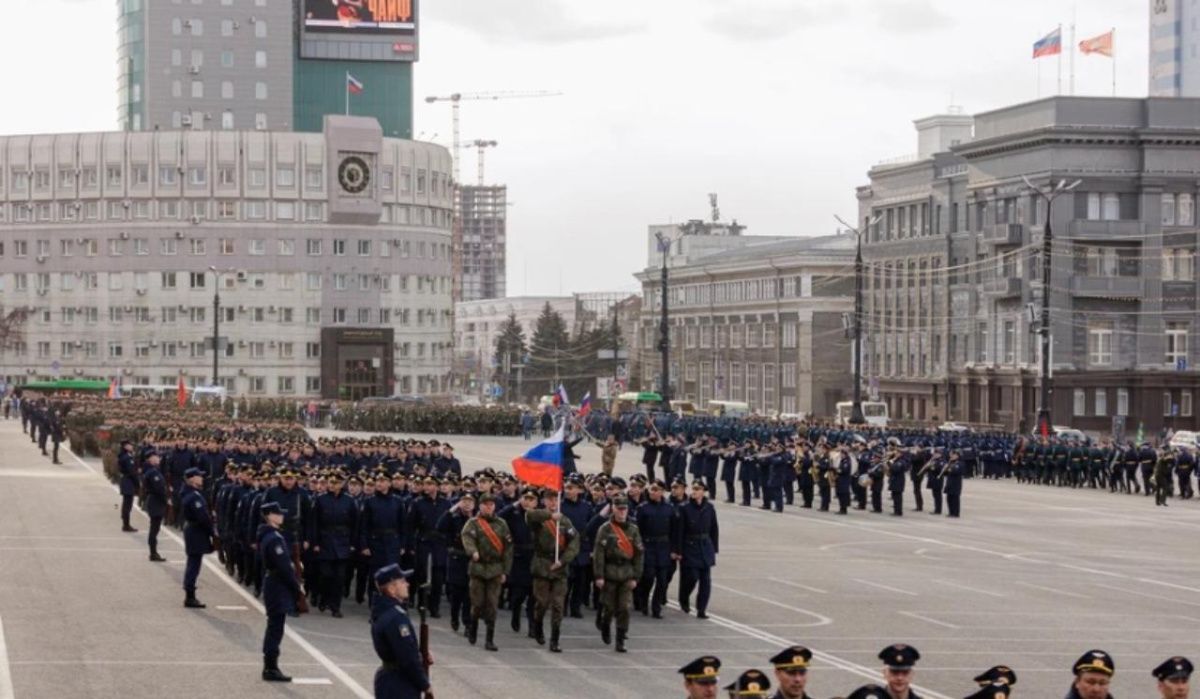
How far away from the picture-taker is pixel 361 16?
5428 inches

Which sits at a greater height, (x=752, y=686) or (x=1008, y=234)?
(x=1008, y=234)

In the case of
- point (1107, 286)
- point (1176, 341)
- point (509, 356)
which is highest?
point (1107, 286)

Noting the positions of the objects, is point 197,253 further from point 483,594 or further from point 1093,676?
point 1093,676

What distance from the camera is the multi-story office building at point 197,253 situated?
115 meters

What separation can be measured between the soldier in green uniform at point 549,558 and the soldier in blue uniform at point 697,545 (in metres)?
1.94

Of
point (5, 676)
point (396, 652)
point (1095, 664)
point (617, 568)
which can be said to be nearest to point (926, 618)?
point (617, 568)

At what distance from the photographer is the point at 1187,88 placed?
16150 cm

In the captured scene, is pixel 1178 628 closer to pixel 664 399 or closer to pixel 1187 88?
pixel 664 399

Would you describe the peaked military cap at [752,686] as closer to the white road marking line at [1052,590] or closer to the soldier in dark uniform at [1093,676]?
the soldier in dark uniform at [1093,676]

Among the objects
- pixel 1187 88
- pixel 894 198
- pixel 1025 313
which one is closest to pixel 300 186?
pixel 894 198

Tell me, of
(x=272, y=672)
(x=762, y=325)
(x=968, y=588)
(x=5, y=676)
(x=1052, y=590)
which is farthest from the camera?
(x=762, y=325)

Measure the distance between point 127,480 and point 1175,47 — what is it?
14633 centimetres

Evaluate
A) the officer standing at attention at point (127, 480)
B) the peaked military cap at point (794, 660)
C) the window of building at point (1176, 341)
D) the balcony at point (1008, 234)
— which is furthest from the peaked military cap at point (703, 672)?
the balcony at point (1008, 234)

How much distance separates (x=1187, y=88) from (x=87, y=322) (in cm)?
9676
